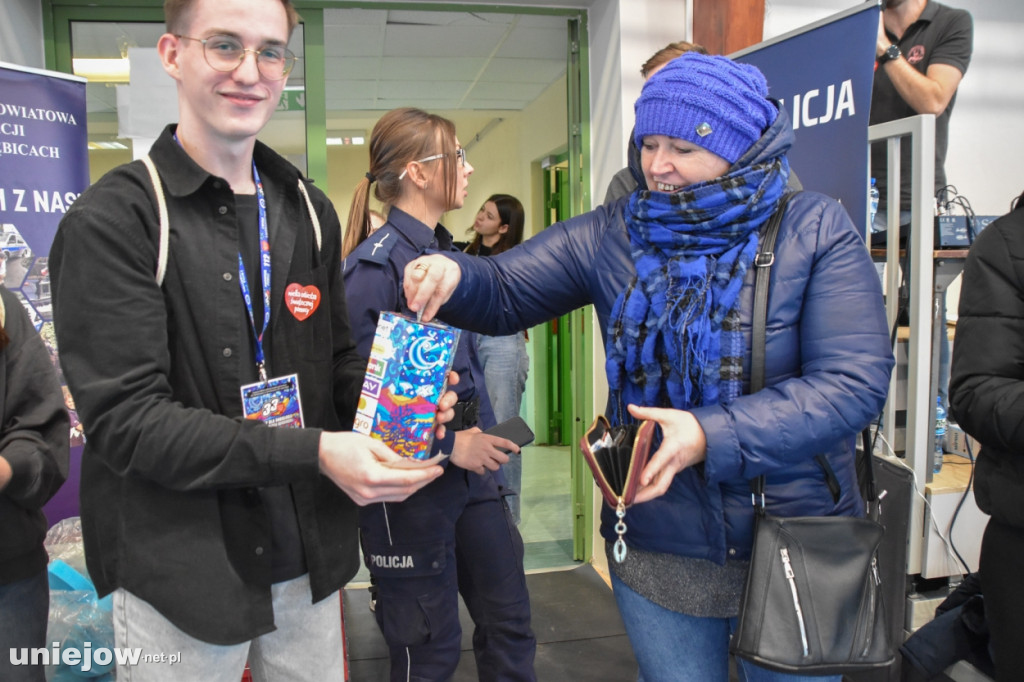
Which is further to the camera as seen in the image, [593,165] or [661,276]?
[593,165]

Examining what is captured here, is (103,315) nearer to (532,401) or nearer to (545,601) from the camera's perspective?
(545,601)

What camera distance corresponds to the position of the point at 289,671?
1275 millimetres

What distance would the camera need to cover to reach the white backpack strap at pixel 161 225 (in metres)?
1.08

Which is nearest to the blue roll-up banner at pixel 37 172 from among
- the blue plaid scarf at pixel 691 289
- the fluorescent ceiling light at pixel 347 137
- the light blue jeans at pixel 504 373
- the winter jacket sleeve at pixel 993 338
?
the light blue jeans at pixel 504 373

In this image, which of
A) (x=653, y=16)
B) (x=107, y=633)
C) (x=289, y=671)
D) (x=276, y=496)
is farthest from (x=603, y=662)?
(x=653, y=16)

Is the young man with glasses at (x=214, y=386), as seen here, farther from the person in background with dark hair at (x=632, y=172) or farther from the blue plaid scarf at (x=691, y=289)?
the person in background with dark hair at (x=632, y=172)

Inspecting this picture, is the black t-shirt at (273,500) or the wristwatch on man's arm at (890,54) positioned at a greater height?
the wristwatch on man's arm at (890,54)

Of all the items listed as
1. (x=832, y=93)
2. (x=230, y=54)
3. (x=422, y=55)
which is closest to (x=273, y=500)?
(x=230, y=54)

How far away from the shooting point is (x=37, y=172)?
2.75 metres

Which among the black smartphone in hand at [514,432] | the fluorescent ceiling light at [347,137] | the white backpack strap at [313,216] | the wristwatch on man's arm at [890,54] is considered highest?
the fluorescent ceiling light at [347,137]

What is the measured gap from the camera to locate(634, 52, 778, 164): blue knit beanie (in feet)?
4.11

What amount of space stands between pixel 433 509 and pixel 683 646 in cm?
77

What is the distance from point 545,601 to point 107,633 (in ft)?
6.04

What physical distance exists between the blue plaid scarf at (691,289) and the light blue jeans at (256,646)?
0.65m
